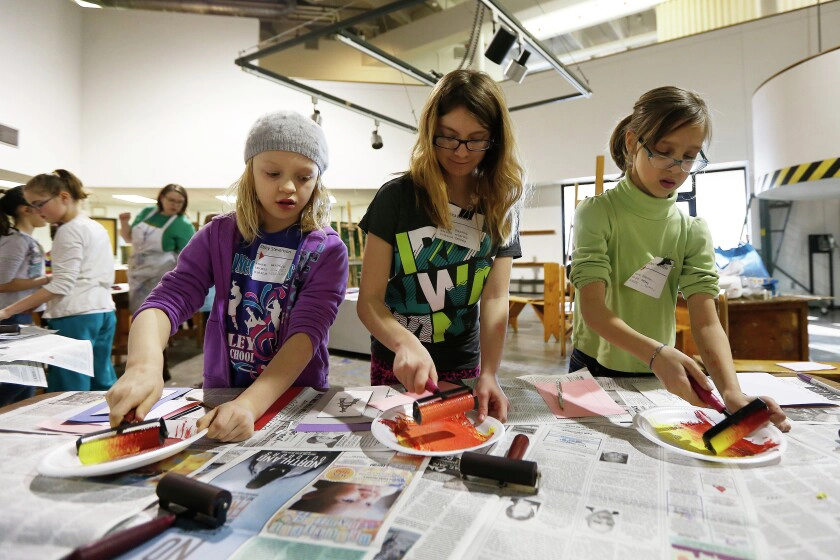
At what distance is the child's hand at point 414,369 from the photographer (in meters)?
0.83

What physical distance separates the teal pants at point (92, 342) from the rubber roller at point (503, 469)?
7.33 feet

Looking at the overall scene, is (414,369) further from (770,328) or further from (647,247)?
(770,328)

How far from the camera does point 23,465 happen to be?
676mm

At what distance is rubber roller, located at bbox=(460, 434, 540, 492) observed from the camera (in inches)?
23.0

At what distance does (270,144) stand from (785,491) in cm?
112

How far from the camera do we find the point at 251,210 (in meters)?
1.13

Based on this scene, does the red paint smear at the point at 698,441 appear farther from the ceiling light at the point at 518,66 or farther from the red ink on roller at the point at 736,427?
the ceiling light at the point at 518,66

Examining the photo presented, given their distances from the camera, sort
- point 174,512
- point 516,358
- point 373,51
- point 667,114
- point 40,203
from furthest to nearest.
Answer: point 516,358 → point 373,51 → point 40,203 → point 667,114 → point 174,512

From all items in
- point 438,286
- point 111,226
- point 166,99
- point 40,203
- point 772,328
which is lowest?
point 772,328

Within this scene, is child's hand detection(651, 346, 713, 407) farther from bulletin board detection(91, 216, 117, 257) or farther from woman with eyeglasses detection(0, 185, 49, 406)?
bulletin board detection(91, 216, 117, 257)

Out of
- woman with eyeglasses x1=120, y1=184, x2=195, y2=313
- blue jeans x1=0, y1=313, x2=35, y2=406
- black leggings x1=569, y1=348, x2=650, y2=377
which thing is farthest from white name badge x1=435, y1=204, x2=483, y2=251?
woman with eyeglasses x1=120, y1=184, x2=195, y2=313

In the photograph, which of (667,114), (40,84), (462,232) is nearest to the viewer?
(667,114)

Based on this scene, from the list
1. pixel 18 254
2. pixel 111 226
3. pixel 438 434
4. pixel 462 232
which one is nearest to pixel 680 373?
pixel 438 434

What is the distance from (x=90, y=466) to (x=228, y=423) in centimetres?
19
